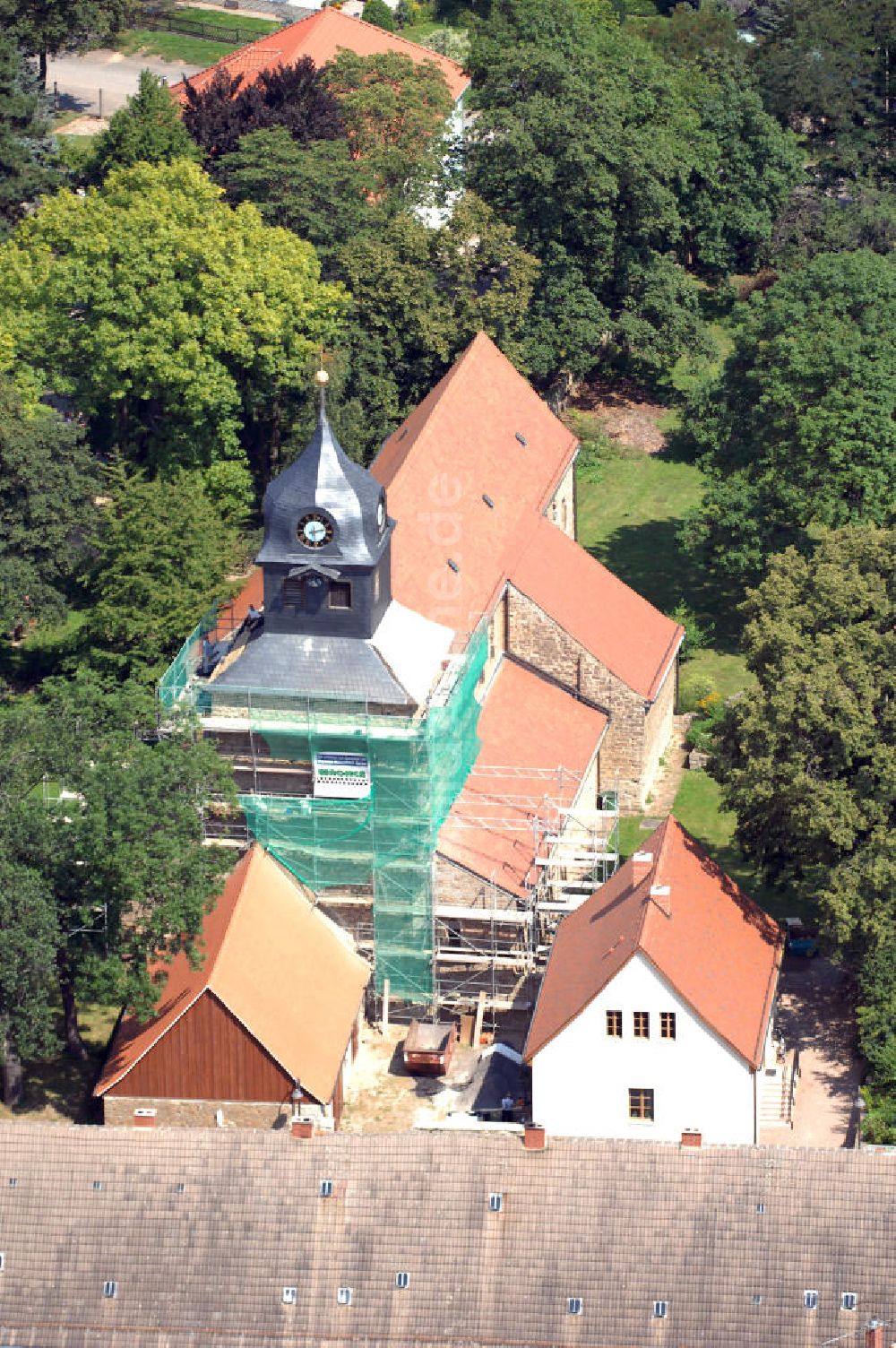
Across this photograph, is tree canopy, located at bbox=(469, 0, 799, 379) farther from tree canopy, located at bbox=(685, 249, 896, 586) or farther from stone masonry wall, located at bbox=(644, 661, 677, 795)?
stone masonry wall, located at bbox=(644, 661, 677, 795)

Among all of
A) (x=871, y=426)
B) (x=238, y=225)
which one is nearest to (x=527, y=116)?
(x=238, y=225)

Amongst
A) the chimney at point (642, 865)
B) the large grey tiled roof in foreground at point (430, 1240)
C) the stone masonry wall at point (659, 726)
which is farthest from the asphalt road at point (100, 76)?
the large grey tiled roof in foreground at point (430, 1240)

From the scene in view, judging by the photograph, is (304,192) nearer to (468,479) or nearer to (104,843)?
(468,479)

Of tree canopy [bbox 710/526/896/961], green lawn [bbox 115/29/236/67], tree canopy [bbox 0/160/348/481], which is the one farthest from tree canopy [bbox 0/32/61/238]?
tree canopy [bbox 710/526/896/961]

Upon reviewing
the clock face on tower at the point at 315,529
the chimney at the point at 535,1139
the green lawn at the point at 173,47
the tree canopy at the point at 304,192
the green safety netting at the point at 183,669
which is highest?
the green lawn at the point at 173,47

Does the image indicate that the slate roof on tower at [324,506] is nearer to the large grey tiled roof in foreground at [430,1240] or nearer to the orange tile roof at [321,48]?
the large grey tiled roof in foreground at [430,1240]

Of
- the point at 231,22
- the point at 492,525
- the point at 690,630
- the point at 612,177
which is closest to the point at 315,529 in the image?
the point at 492,525

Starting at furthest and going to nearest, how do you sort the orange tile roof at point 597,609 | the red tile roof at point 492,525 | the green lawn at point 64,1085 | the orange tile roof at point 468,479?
the orange tile roof at point 597,609, the red tile roof at point 492,525, the orange tile roof at point 468,479, the green lawn at point 64,1085
